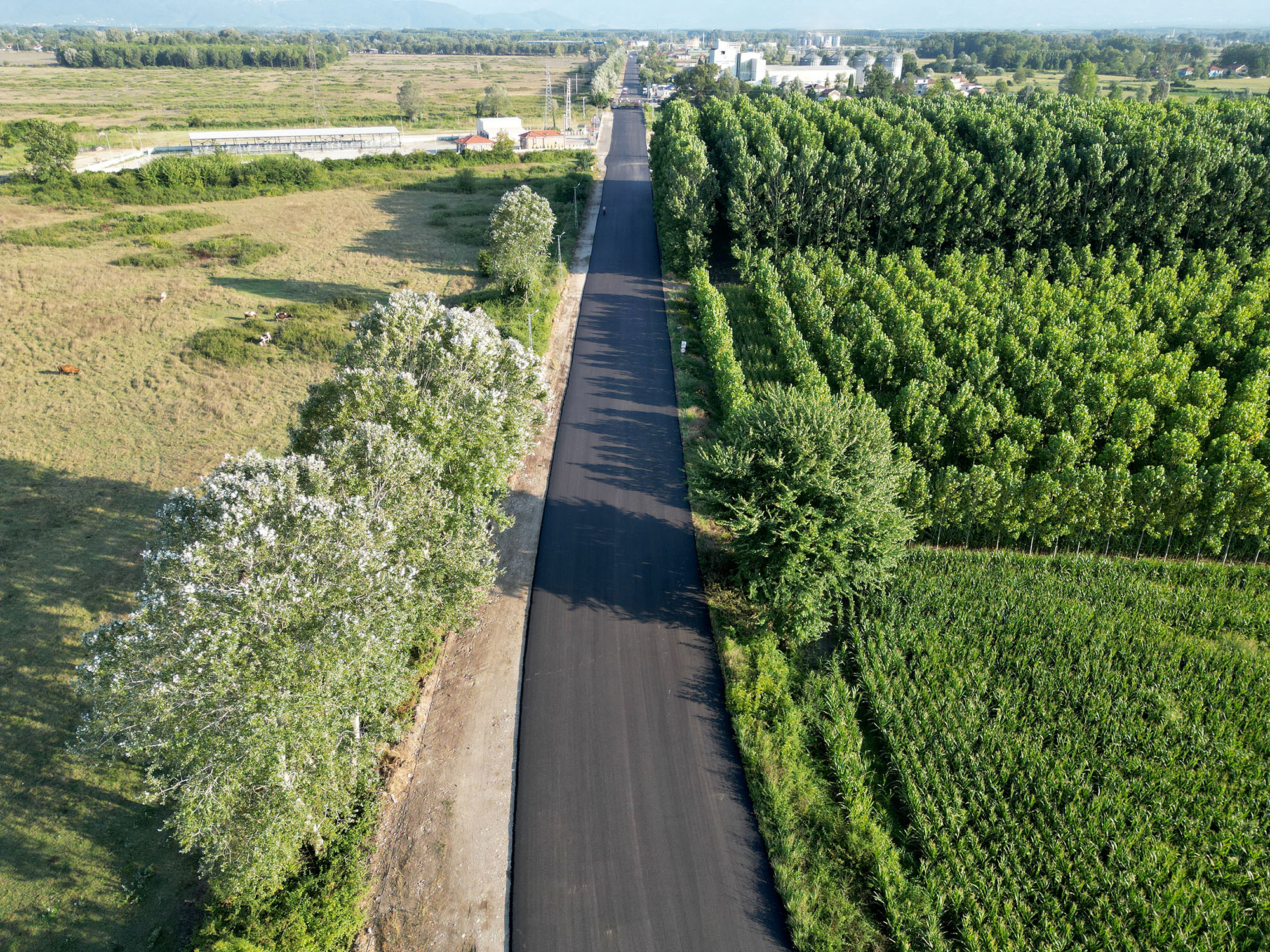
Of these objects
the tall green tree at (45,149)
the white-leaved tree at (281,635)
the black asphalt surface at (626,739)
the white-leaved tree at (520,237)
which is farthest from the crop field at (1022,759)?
the tall green tree at (45,149)

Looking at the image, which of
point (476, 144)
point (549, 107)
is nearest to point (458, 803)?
point (476, 144)

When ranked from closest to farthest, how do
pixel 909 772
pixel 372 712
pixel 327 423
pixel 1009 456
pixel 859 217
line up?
pixel 372 712 → pixel 909 772 → pixel 327 423 → pixel 1009 456 → pixel 859 217

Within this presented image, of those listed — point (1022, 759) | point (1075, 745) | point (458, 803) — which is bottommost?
point (458, 803)

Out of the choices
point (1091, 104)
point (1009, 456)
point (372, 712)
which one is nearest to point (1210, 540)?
point (1009, 456)

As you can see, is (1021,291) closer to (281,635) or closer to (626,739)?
(626,739)

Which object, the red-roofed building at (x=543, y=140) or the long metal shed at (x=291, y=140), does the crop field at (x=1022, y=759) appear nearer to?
the red-roofed building at (x=543, y=140)

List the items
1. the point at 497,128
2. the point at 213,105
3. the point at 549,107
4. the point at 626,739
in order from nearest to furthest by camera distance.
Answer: the point at 626,739, the point at 497,128, the point at 549,107, the point at 213,105

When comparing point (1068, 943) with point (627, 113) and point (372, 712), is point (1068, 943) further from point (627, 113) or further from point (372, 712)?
point (627, 113)
